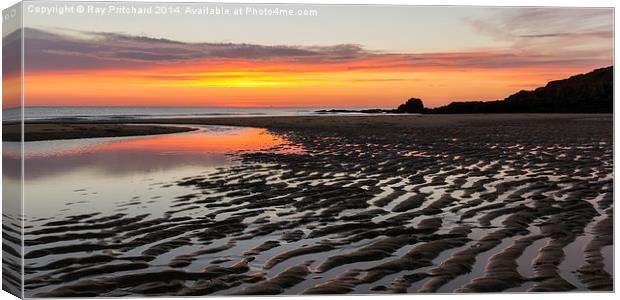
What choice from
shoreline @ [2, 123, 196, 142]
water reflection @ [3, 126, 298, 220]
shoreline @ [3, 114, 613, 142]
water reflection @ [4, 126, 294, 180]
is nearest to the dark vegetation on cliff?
shoreline @ [3, 114, 613, 142]

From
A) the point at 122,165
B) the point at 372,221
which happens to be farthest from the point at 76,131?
the point at 372,221

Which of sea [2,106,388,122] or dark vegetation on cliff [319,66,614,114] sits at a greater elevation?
dark vegetation on cliff [319,66,614,114]

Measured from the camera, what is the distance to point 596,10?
12.0m

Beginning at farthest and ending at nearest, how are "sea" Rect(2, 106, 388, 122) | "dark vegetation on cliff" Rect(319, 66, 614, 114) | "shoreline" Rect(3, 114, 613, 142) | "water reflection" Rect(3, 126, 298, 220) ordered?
"dark vegetation on cliff" Rect(319, 66, 614, 114), "shoreline" Rect(3, 114, 613, 142), "sea" Rect(2, 106, 388, 122), "water reflection" Rect(3, 126, 298, 220)

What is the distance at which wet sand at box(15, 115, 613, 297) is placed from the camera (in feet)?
35.4

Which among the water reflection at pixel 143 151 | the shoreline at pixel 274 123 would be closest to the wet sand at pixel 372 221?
the shoreline at pixel 274 123

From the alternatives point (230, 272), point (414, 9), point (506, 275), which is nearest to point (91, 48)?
point (230, 272)

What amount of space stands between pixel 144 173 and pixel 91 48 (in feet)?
4.62

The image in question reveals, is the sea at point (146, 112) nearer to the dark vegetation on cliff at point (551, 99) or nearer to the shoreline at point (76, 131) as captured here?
the shoreline at point (76, 131)

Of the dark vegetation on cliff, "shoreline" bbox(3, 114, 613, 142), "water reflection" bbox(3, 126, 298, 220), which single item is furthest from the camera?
the dark vegetation on cliff

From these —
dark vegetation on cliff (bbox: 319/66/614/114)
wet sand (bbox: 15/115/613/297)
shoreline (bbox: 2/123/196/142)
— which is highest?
dark vegetation on cliff (bbox: 319/66/614/114)

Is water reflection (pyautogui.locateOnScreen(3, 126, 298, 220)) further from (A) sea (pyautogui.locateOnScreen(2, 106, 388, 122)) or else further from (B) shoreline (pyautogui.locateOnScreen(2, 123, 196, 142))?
(A) sea (pyautogui.locateOnScreen(2, 106, 388, 122))

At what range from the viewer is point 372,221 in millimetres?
11492

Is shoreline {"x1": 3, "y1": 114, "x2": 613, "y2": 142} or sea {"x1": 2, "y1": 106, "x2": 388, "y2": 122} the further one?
shoreline {"x1": 3, "y1": 114, "x2": 613, "y2": 142}
